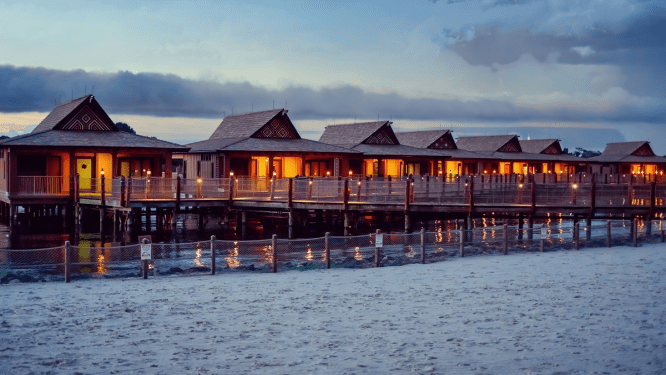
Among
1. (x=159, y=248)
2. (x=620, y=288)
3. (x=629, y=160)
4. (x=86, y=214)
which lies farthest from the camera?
(x=629, y=160)

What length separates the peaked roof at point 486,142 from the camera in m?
81.5

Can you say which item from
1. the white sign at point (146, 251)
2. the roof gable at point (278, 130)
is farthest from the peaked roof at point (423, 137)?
the white sign at point (146, 251)

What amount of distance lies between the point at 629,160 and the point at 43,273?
8420cm

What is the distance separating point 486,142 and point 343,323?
238 feet

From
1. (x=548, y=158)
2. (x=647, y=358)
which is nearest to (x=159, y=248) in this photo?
(x=647, y=358)

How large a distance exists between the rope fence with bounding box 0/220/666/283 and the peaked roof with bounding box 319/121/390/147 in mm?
29633

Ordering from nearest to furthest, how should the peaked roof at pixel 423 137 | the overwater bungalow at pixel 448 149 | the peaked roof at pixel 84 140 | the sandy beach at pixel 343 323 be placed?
the sandy beach at pixel 343 323 < the peaked roof at pixel 84 140 < the overwater bungalow at pixel 448 149 < the peaked roof at pixel 423 137

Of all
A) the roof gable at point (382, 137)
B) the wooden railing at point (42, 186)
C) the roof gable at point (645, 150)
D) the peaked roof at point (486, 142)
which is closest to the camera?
the wooden railing at point (42, 186)

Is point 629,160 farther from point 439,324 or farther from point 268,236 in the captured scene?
point 439,324

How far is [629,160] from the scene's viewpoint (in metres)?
90.5

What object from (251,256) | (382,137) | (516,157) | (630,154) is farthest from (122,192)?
(630,154)

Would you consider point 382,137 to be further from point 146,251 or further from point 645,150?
point 645,150

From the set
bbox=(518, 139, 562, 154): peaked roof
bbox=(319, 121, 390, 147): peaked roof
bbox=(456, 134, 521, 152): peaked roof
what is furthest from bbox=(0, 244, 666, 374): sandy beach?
bbox=(518, 139, 562, 154): peaked roof

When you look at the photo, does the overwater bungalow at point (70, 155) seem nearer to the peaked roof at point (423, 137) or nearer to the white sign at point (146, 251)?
the white sign at point (146, 251)
